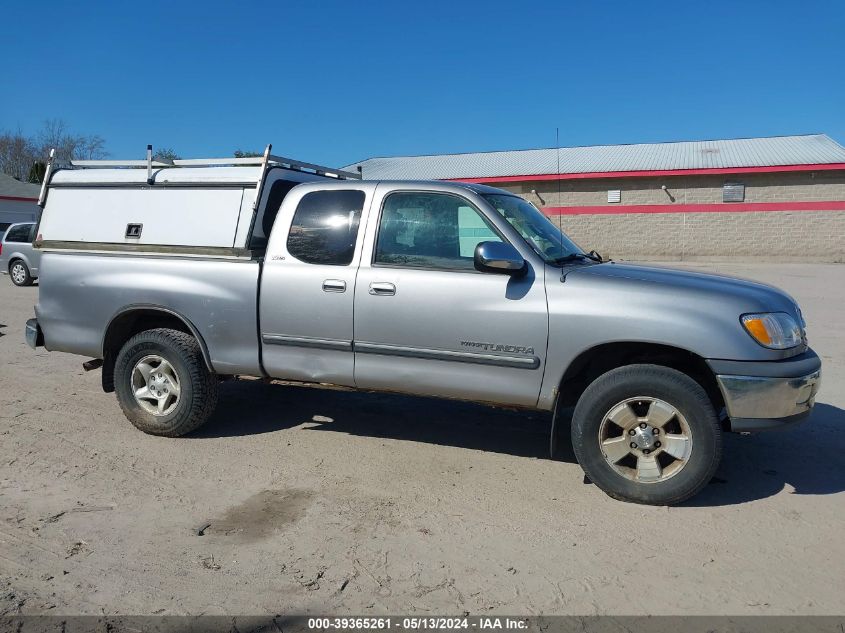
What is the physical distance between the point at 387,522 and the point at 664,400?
1.76m

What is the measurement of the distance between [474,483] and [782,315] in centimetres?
215

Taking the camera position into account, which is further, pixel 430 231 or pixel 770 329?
pixel 430 231

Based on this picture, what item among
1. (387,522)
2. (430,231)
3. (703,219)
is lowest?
(387,522)

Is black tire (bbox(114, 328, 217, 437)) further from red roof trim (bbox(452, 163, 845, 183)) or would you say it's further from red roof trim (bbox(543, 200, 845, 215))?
red roof trim (bbox(543, 200, 845, 215))

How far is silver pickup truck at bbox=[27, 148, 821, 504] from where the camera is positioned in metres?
4.15

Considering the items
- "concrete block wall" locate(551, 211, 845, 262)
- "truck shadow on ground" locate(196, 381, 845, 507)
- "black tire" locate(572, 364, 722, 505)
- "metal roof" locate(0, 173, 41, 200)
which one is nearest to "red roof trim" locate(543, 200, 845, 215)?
"concrete block wall" locate(551, 211, 845, 262)

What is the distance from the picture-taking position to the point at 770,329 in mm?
4090

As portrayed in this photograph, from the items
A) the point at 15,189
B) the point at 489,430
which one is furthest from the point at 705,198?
the point at 15,189

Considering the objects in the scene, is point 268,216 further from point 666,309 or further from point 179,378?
point 666,309

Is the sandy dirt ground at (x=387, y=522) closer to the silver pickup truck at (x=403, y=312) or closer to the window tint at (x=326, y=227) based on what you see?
the silver pickup truck at (x=403, y=312)

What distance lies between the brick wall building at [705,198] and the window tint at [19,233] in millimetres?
16704

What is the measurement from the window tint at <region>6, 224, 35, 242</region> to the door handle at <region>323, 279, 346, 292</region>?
17133 millimetres

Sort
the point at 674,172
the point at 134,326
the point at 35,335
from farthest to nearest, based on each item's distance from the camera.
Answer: the point at 674,172 → the point at 35,335 → the point at 134,326

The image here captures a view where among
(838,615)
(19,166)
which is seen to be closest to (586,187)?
(838,615)
